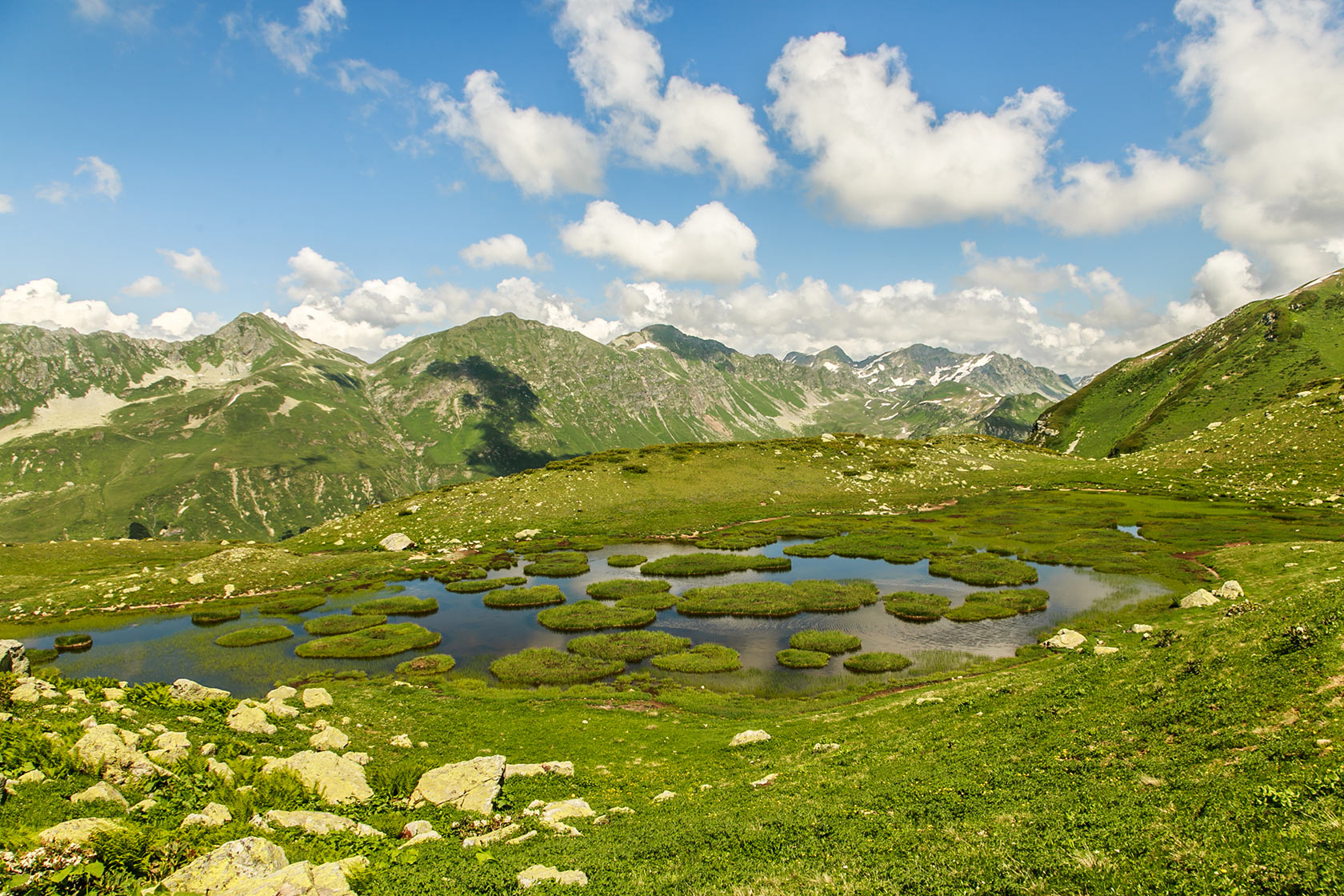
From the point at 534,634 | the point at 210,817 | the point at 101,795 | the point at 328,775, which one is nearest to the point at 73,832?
the point at 210,817

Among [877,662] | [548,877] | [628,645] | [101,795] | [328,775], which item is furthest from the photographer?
[628,645]

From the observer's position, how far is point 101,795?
16.4 meters

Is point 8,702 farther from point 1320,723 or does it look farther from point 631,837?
point 1320,723

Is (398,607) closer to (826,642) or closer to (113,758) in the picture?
(826,642)

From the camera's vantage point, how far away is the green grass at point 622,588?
6812 cm

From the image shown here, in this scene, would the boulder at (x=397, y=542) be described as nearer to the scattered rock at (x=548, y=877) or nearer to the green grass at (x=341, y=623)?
the green grass at (x=341, y=623)

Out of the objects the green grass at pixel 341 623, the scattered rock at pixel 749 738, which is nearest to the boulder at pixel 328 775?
the scattered rock at pixel 749 738

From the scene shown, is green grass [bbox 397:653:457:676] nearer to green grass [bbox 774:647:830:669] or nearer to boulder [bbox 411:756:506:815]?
boulder [bbox 411:756:506:815]

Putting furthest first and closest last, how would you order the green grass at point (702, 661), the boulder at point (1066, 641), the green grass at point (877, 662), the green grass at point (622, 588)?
the green grass at point (622, 588) → the green grass at point (702, 661) → the green grass at point (877, 662) → the boulder at point (1066, 641)

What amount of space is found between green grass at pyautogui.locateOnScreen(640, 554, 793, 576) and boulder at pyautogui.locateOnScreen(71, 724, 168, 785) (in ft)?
201

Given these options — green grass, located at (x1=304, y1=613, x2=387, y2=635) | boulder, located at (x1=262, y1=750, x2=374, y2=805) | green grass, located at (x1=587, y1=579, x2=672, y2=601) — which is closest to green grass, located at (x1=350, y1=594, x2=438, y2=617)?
green grass, located at (x1=304, y1=613, x2=387, y2=635)

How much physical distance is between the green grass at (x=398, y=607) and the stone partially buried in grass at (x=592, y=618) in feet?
A: 47.3

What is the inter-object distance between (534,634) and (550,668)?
33.6ft

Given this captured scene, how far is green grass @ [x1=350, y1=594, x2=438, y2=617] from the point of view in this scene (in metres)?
64.6
